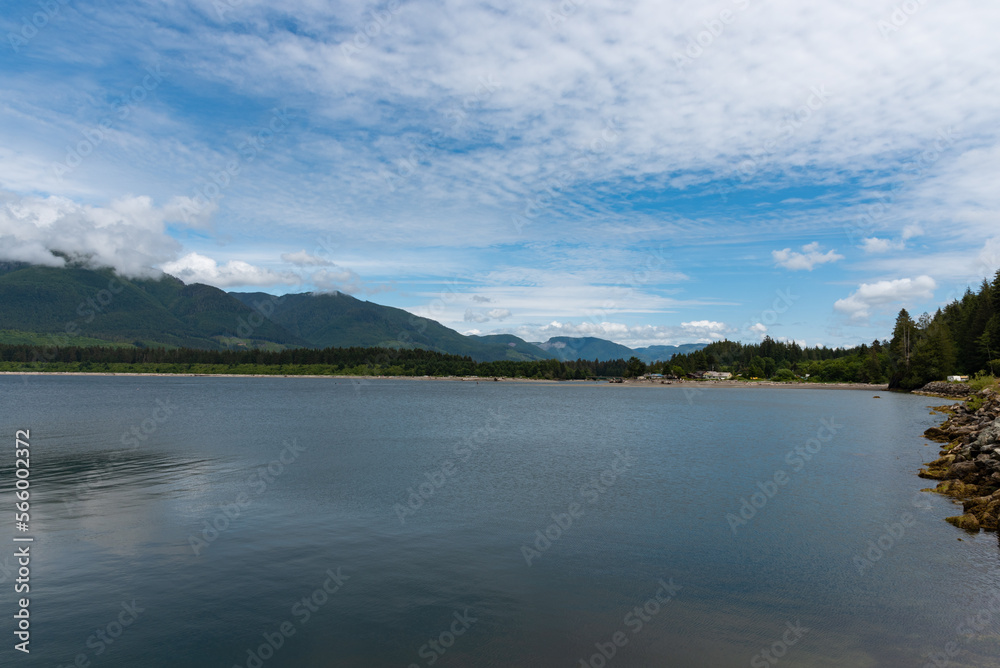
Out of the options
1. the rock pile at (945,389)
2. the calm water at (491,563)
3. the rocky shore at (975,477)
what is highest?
the rock pile at (945,389)

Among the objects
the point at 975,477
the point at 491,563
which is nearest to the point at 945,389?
the point at 975,477

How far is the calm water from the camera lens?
14.4m

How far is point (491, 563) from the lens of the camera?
67.0 feet

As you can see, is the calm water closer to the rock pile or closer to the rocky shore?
the rocky shore

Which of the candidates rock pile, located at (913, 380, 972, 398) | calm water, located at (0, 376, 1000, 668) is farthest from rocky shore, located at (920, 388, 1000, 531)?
rock pile, located at (913, 380, 972, 398)

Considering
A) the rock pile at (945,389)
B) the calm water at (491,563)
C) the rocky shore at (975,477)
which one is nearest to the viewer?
the calm water at (491,563)

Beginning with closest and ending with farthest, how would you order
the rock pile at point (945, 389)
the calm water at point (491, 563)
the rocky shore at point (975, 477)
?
the calm water at point (491, 563) < the rocky shore at point (975, 477) < the rock pile at point (945, 389)

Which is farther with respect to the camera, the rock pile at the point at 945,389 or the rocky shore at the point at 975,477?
the rock pile at the point at 945,389

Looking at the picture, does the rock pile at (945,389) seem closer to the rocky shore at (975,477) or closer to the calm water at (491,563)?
the rocky shore at (975,477)

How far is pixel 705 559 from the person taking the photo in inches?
832

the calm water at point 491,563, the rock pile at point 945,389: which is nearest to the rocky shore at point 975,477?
the calm water at point 491,563

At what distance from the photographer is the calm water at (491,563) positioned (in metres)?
14.4

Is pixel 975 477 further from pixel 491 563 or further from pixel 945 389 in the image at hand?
pixel 945 389

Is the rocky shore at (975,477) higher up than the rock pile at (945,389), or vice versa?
the rock pile at (945,389)
